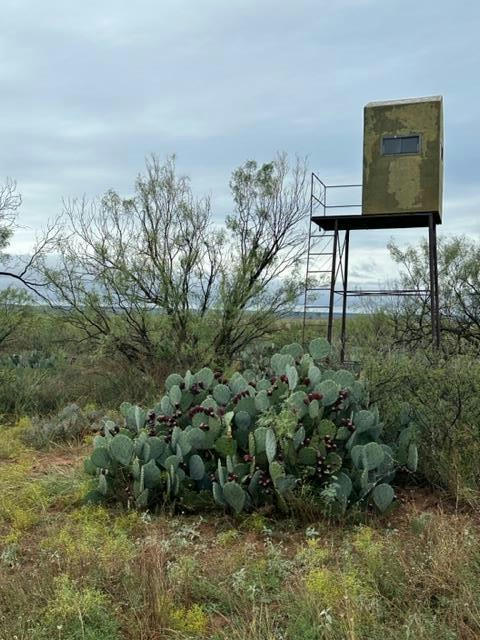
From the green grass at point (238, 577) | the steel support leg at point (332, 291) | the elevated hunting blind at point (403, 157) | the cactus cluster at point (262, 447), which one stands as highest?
the elevated hunting blind at point (403, 157)

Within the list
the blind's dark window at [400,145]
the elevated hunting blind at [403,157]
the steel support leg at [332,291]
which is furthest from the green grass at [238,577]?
the blind's dark window at [400,145]

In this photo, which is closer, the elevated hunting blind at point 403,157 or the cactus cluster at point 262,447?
the cactus cluster at point 262,447

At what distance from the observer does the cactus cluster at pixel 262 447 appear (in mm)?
4996

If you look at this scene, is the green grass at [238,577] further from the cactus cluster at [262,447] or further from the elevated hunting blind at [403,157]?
the elevated hunting blind at [403,157]

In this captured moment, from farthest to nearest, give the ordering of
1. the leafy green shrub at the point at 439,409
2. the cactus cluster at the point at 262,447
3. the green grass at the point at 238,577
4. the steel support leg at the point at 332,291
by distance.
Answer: the steel support leg at the point at 332,291
the leafy green shrub at the point at 439,409
the cactus cluster at the point at 262,447
the green grass at the point at 238,577

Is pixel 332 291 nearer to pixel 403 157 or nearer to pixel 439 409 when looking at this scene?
pixel 403 157

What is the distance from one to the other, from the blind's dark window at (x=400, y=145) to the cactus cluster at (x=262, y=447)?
8.44 metres

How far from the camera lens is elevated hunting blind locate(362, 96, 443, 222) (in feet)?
42.7

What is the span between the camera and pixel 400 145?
13.3 metres

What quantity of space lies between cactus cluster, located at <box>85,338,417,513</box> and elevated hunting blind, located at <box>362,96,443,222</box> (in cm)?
796

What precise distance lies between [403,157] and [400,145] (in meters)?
0.30

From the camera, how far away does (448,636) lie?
9.53 ft

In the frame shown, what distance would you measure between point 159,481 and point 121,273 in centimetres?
669

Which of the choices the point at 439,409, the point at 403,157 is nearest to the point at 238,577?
the point at 439,409
